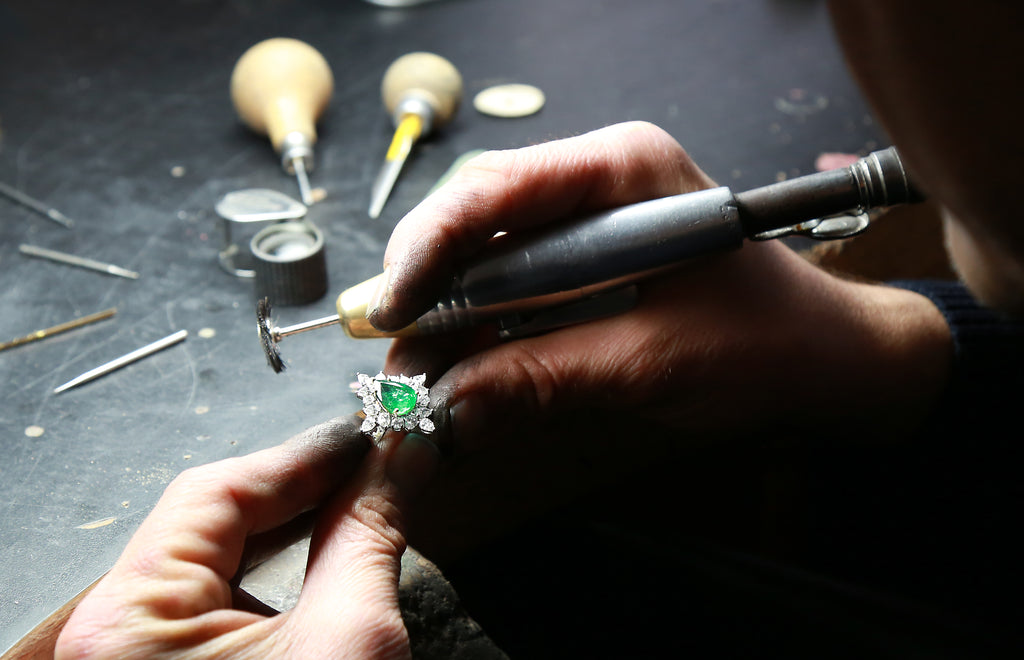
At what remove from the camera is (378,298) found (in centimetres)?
71

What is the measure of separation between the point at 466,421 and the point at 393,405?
0.27 ft

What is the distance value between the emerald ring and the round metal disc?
0.85 m

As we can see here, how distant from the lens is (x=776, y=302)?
0.84 meters

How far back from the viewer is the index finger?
2.31 feet

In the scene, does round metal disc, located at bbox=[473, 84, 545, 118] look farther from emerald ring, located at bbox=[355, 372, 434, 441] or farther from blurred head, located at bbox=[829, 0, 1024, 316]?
blurred head, located at bbox=[829, 0, 1024, 316]

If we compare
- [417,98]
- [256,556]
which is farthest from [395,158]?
[256,556]

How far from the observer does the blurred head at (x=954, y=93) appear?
43 cm

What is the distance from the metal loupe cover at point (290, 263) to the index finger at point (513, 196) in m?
0.33

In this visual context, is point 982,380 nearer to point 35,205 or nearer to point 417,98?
point 417,98

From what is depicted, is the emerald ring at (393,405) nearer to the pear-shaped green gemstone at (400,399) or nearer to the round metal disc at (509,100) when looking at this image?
the pear-shaped green gemstone at (400,399)

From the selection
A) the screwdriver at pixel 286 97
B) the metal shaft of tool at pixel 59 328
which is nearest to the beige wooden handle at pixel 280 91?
the screwdriver at pixel 286 97

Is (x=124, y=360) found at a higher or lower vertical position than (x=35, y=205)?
lower

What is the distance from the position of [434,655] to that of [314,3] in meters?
1.54

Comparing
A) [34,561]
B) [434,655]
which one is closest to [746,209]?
[434,655]
